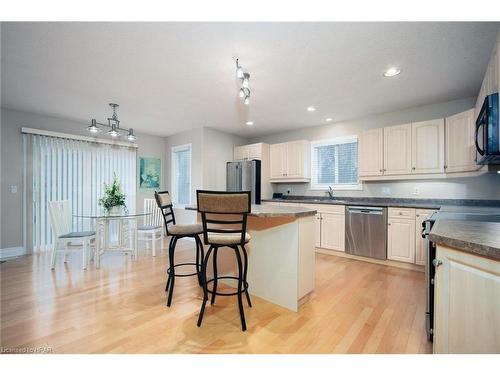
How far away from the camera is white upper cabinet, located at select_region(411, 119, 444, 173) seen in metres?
3.07

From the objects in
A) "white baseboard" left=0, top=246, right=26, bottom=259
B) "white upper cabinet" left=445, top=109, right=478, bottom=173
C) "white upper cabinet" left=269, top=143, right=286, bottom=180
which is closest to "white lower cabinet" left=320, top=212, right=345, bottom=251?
"white upper cabinet" left=269, top=143, right=286, bottom=180

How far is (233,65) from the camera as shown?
2305mm

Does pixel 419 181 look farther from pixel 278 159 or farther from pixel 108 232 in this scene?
pixel 108 232

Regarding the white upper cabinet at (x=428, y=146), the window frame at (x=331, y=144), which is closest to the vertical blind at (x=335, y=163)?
the window frame at (x=331, y=144)

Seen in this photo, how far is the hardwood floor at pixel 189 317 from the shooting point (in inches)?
60.9

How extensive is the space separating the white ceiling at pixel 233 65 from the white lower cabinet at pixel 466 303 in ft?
5.87

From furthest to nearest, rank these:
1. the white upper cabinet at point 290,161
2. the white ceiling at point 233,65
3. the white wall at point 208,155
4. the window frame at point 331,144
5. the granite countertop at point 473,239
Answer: the white wall at point 208,155 < the white upper cabinet at point 290,161 < the window frame at point 331,144 < the white ceiling at point 233,65 < the granite countertop at point 473,239

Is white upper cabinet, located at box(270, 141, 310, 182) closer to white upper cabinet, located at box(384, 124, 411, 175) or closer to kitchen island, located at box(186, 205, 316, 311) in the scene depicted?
white upper cabinet, located at box(384, 124, 411, 175)

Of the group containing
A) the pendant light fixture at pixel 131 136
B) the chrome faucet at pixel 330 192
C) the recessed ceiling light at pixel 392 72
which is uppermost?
the recessed ceiling light at pixel 392 72

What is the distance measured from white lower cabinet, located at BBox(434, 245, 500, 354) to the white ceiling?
1.79m

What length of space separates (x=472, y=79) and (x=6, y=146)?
672 centimetres

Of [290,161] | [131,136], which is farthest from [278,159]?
[131,136]

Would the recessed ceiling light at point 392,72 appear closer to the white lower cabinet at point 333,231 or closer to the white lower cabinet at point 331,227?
the white lower cabinet at point 331,227
